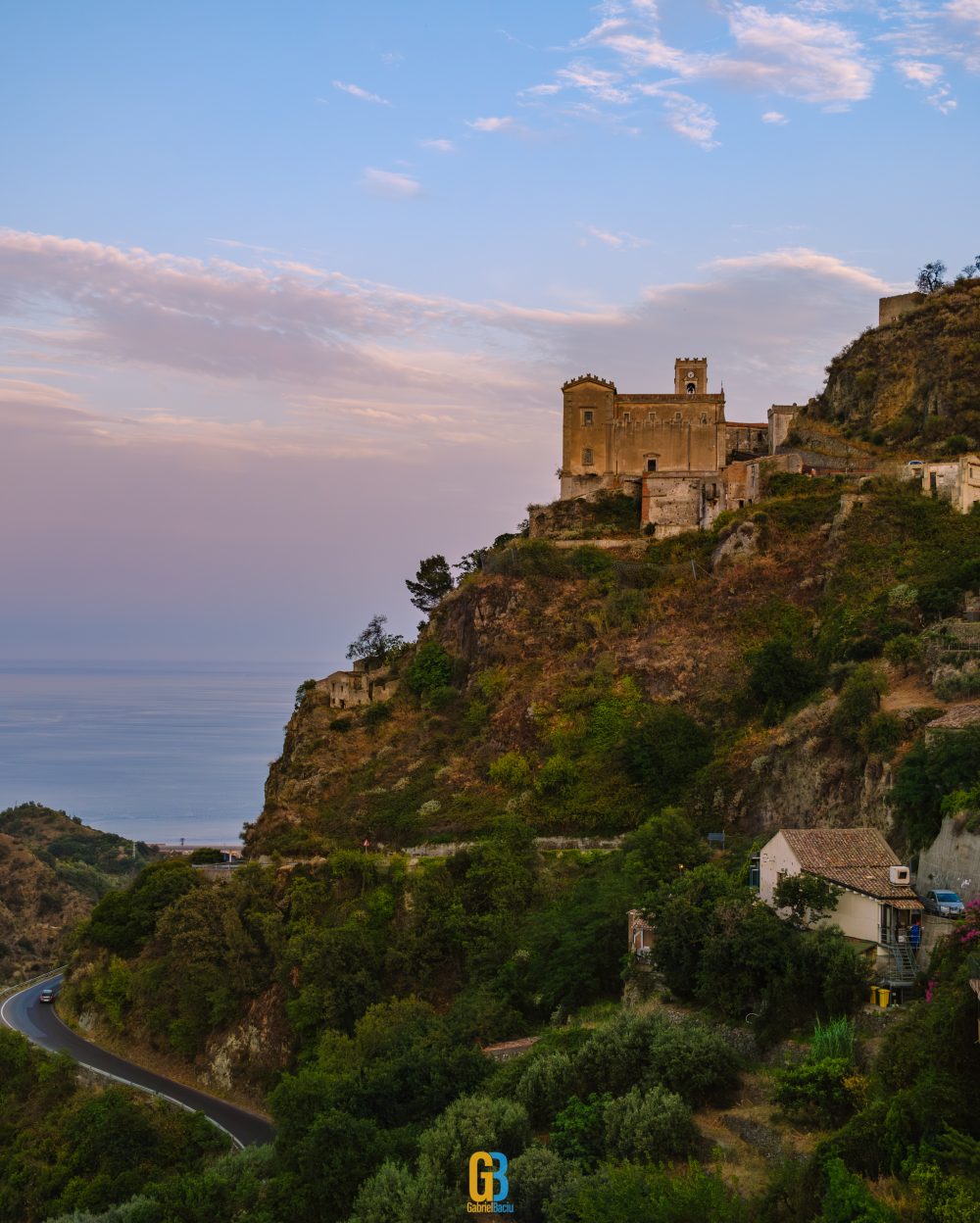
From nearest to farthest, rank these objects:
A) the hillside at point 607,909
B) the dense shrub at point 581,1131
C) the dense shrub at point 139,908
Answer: the hillside at point 607,909 < the dense shrub at point 581,1131 < the dense shrub at point 139,908

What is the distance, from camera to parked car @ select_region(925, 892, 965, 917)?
72.7ft

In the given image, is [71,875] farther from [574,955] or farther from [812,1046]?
[812,1046]

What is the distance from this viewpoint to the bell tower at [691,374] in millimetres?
54969

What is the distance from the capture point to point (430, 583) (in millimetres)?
57250

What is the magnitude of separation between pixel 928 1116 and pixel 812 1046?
4238mm

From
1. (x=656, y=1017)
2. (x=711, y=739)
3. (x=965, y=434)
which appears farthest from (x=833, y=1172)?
(x=965, y=434)

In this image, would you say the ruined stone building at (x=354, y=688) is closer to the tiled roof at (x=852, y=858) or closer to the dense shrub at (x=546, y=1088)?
the tiled roof at (x=852, y=858)

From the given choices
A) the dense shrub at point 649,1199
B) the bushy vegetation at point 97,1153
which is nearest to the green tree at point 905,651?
the dense shrub at point 649,1199

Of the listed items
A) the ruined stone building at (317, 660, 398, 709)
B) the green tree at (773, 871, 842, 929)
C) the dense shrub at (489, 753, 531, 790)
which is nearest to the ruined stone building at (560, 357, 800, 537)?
the ruined stone building at (317, 660, 398, 709)

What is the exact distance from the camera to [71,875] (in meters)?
78.0

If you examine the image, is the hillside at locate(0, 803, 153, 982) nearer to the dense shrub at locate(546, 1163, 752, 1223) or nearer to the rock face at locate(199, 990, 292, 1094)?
the rock face at locate(199, 990, 292, 1094)

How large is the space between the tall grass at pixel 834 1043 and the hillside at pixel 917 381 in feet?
96.1

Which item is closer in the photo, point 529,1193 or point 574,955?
point 529,1193

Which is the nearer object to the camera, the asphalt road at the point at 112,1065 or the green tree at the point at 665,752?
the asphalt road at the point at 112,1065
